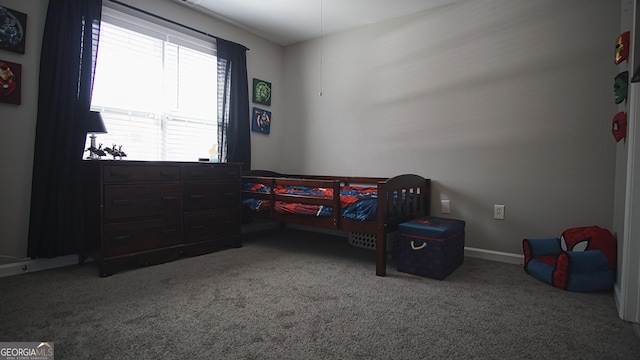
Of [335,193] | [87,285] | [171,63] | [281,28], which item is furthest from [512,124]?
[87,285]

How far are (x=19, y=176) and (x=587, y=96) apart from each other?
3.90 meters

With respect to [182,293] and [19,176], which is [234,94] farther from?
[182,293]

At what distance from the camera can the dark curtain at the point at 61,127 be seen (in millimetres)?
2131

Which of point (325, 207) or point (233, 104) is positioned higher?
point (233, 104)

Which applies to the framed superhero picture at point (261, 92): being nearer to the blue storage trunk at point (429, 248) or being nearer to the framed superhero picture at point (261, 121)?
the framed superhero picture at point (261, 121)

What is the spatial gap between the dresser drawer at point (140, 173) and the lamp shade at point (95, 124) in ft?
1.05

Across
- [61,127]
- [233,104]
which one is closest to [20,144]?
[61,127]

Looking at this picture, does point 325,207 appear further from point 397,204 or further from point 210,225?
point 210,225

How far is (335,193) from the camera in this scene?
94.2 inches

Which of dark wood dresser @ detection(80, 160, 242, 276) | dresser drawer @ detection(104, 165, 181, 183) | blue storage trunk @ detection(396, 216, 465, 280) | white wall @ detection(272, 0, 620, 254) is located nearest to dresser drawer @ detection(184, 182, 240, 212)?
dark wood dresser @ detection(80, 160, 242, 276)

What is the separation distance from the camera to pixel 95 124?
221cm

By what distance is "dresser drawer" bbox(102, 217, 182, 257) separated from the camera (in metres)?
2.11

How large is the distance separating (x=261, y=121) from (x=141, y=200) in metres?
1.73

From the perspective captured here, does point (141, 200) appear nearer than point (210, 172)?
Yes
